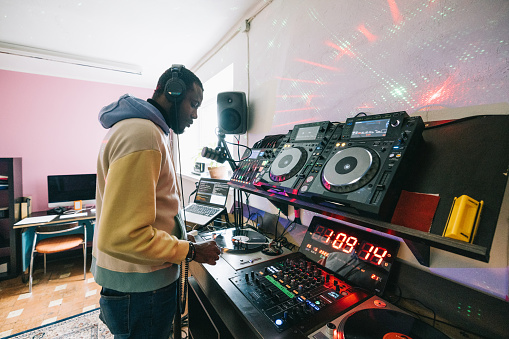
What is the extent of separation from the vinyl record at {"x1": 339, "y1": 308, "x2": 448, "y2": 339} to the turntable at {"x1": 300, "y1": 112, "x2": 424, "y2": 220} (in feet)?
1.11

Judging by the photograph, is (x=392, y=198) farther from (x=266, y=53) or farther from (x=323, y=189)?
(x=266, y=53)

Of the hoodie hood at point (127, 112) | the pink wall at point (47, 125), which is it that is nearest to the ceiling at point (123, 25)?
the pink wall at point (47, 125)

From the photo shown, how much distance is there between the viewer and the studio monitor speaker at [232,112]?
6.61 feet

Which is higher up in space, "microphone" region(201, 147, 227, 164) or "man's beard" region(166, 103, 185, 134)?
"man's beard" region(166, 103, 185, 134)

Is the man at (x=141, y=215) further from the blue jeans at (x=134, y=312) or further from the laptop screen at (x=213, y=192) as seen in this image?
the laptop screen at (x=213, y=192)

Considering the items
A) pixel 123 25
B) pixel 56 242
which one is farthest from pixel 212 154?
pixel 56 242

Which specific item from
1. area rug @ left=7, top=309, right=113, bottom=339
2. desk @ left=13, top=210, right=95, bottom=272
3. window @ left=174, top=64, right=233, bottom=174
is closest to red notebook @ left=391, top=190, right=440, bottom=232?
window @ left=174, top=64, right=233, bottom=174

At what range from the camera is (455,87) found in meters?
0.85

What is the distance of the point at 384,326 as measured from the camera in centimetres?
69

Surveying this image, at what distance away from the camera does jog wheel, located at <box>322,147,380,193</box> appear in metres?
0.71

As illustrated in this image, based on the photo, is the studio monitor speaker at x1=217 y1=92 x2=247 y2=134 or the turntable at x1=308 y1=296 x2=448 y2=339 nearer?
the turntable at x1=308 y1=296 x2=448 y2=339

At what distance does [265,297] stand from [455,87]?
107 centimetres

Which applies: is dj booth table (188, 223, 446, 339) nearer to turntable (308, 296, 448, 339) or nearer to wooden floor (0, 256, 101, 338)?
turntable (308, 296, 448, 339)

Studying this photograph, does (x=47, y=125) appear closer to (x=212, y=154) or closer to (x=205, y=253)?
(x=212, y=154)
